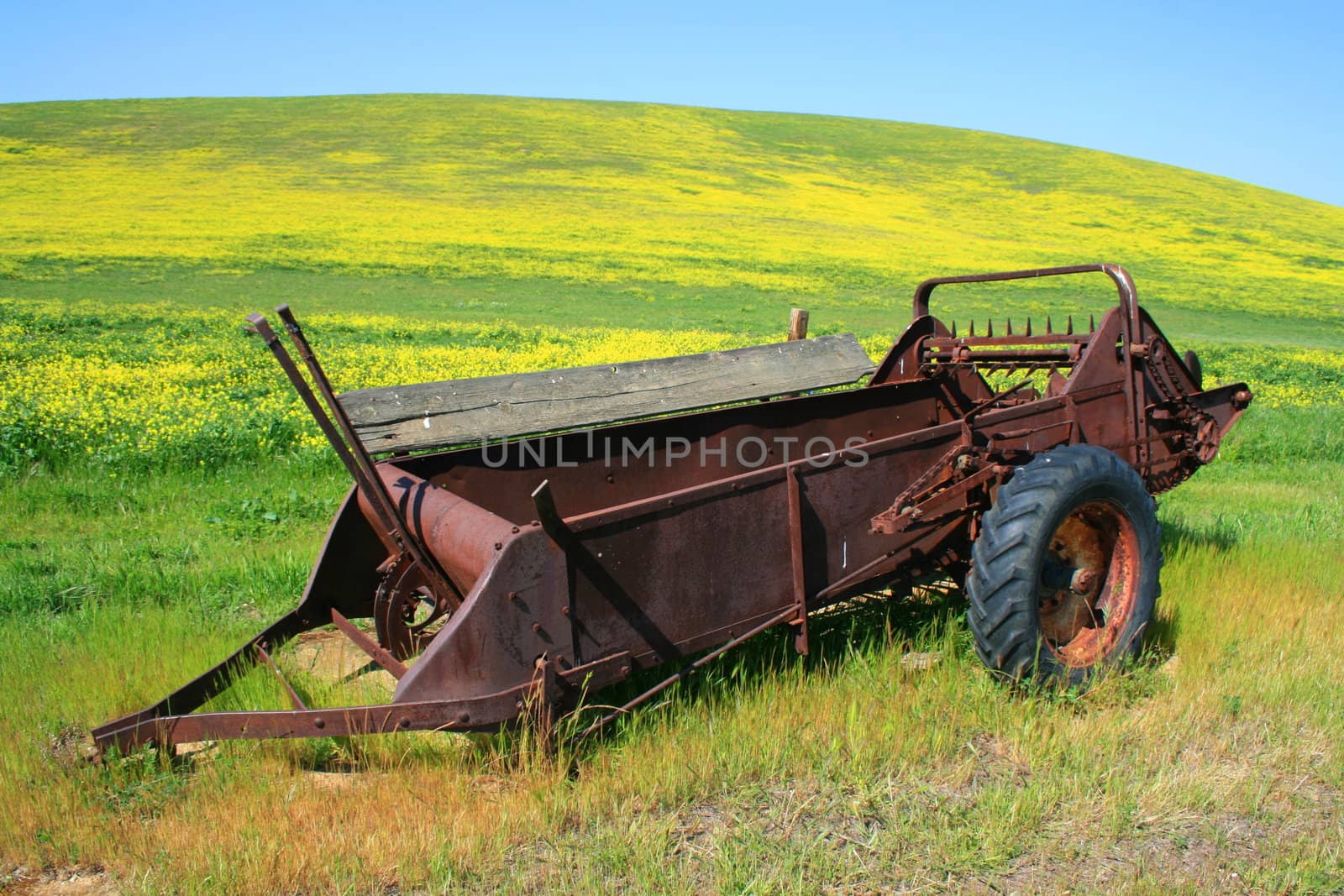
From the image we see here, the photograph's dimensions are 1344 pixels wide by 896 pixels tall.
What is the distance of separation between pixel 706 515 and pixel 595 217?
32.3 m

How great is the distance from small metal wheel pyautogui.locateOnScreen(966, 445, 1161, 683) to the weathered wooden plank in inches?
74.2

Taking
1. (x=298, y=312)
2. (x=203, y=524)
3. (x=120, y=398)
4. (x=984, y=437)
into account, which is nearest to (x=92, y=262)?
(x=298, y=312)

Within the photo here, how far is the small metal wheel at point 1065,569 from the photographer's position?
3689 mm

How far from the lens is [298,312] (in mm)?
18656

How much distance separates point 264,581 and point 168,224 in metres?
28.0

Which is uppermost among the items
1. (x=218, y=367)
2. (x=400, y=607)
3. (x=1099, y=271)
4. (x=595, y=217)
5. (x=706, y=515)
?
(x=595, y=217)

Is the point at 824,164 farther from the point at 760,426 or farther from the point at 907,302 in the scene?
the point at 760,426

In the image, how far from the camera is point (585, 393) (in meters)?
5.10

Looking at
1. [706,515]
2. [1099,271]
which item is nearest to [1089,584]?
[1099,271]

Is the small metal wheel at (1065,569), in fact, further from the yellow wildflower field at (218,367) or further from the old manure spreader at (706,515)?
the yellow wildflower field at (218,367)

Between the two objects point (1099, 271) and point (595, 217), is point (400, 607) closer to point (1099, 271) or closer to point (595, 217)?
point (1099, 271)

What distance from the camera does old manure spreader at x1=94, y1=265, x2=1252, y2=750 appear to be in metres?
3.06

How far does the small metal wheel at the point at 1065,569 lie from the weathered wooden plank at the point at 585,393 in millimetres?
1885

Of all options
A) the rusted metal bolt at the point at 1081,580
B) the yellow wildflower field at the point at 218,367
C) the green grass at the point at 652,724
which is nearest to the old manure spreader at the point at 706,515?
the rusted metal bolt at the point at 1081,580
